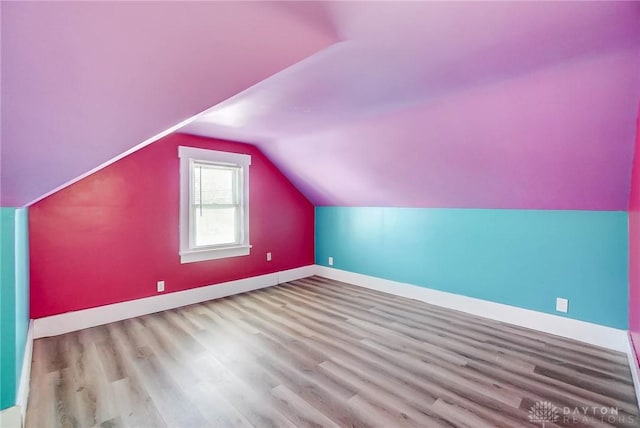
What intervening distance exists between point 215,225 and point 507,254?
3.67 m

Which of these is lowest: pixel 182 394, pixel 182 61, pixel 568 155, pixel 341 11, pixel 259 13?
pixel 182 394

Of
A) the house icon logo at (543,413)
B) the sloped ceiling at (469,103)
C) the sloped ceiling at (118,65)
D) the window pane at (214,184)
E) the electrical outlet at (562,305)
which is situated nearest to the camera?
the sloped ceiling at (118,65)

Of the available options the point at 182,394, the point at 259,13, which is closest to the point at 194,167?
the point at 182,394

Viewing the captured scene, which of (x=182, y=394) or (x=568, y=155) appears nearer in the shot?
(x=182, y=394)

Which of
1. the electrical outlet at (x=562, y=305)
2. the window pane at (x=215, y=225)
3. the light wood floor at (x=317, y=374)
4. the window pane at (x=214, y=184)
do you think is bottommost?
the light wood floor at (x=317, y=374)

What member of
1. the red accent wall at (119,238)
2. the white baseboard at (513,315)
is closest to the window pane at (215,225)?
the red accent wall at (119,238)

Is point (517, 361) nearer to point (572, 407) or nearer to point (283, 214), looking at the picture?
point (572, 407)

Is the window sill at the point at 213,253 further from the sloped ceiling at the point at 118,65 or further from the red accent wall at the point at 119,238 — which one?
the sloped ceiling at the point at 118,65

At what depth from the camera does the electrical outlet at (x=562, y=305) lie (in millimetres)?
2961

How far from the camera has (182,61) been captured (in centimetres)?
120

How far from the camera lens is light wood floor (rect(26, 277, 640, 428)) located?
1.87 meters

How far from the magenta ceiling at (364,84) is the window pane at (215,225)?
1.29 m

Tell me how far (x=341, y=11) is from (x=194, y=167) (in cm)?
315

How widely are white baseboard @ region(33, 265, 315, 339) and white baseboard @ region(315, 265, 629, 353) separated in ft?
5.47
